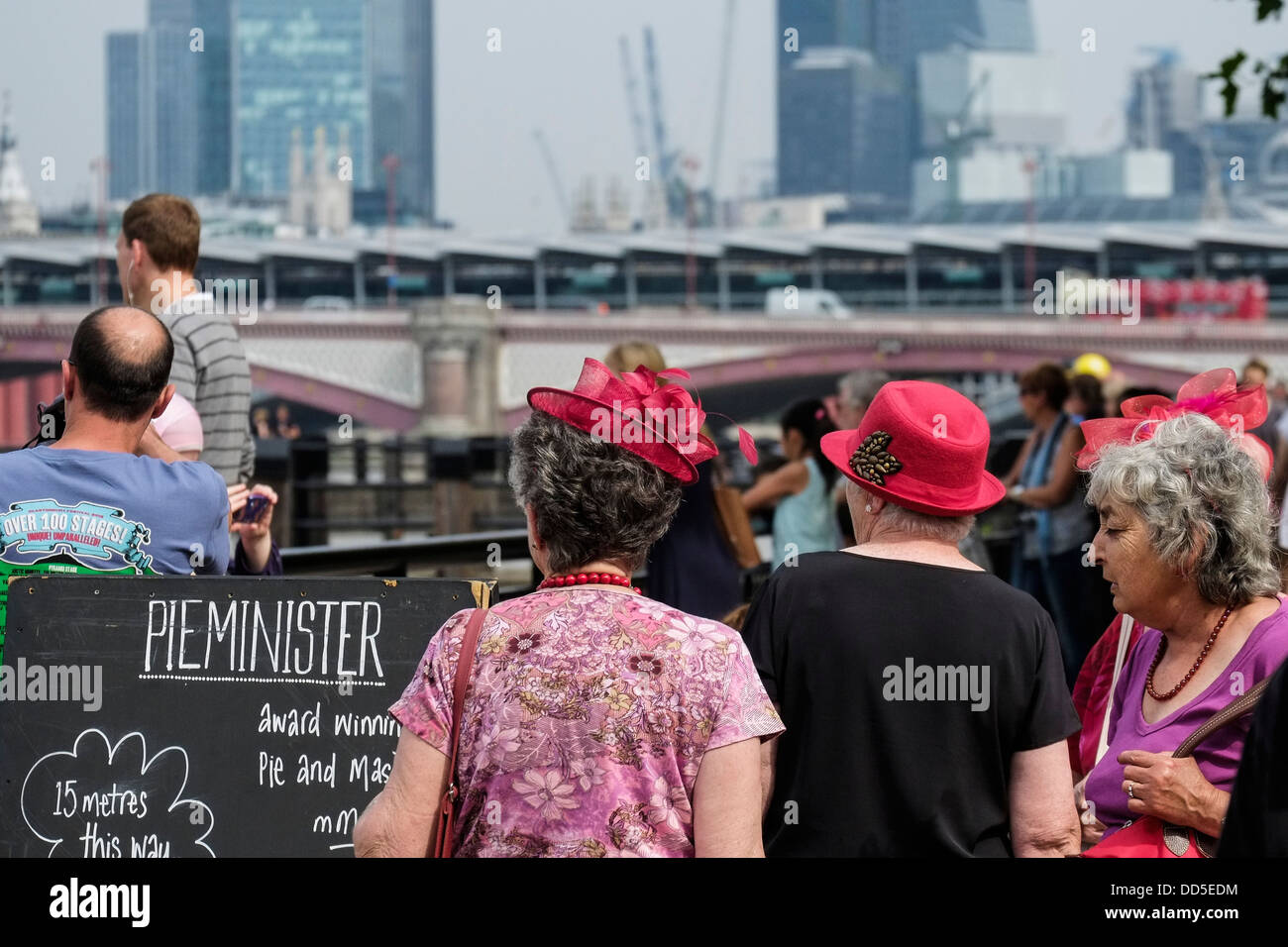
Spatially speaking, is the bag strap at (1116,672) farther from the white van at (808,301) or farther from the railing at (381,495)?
the white van at (808,301)

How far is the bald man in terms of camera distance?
319cm

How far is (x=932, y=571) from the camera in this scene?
2693 mm

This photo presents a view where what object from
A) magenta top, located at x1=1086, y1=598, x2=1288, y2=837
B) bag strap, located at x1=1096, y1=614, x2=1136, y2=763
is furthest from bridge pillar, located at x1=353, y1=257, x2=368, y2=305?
magenta top, located at x1=1086, y1=598, x2=1288, y2=837

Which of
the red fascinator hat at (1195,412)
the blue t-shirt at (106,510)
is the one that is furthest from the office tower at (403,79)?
the red fascinator hat at (1195,412)

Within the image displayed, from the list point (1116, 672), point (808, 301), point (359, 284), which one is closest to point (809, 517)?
point (1116, 672)

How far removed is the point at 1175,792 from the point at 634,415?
1.03m

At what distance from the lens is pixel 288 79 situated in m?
188

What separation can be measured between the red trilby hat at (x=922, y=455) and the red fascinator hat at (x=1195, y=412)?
0.32 meters

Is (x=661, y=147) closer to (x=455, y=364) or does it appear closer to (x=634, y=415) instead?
(x=455, y=364)

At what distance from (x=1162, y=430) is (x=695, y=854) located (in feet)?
3.82

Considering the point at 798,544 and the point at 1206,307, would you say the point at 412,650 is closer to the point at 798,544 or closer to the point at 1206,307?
the point at 798,544

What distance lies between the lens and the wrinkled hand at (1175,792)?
8.50ft

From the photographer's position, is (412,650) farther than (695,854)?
Yes
